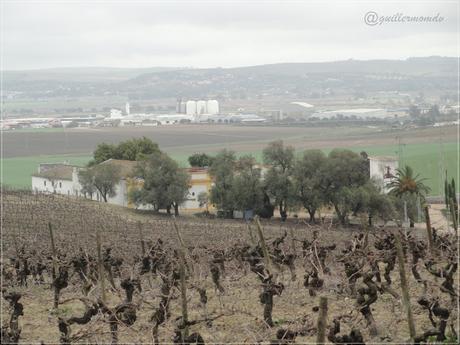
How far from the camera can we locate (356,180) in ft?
190

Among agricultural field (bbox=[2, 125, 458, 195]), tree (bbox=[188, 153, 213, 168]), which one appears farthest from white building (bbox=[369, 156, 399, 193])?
tree (bbox=[188, 153, 213, 168])

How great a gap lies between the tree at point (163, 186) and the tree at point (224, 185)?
2.07 m

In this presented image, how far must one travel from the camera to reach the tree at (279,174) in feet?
192

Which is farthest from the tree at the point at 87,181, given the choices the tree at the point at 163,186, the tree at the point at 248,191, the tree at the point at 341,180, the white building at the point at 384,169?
the white building at the point at 384,169

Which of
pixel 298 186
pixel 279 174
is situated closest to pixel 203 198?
pixel 279 174

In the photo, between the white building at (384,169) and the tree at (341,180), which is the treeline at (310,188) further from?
the white building at (384,169)

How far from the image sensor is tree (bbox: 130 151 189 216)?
6050 cm

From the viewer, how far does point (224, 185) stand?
198ft

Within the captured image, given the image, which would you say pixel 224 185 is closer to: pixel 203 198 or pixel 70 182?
pixel 203 198

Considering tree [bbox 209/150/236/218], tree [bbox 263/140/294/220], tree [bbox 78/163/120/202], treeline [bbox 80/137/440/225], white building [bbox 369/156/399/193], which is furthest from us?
white building [bbox 369/156/399/193]

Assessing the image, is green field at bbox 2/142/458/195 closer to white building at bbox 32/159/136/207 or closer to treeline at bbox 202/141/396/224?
white building at bbox 32/159/136/207

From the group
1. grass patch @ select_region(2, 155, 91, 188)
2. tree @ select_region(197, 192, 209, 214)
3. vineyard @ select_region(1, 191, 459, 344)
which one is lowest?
grass patch @ select_region(2, 155, 91, 188)

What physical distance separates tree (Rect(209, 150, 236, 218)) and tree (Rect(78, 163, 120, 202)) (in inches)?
334

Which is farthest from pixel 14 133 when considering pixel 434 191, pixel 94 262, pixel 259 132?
pixel 94 262
